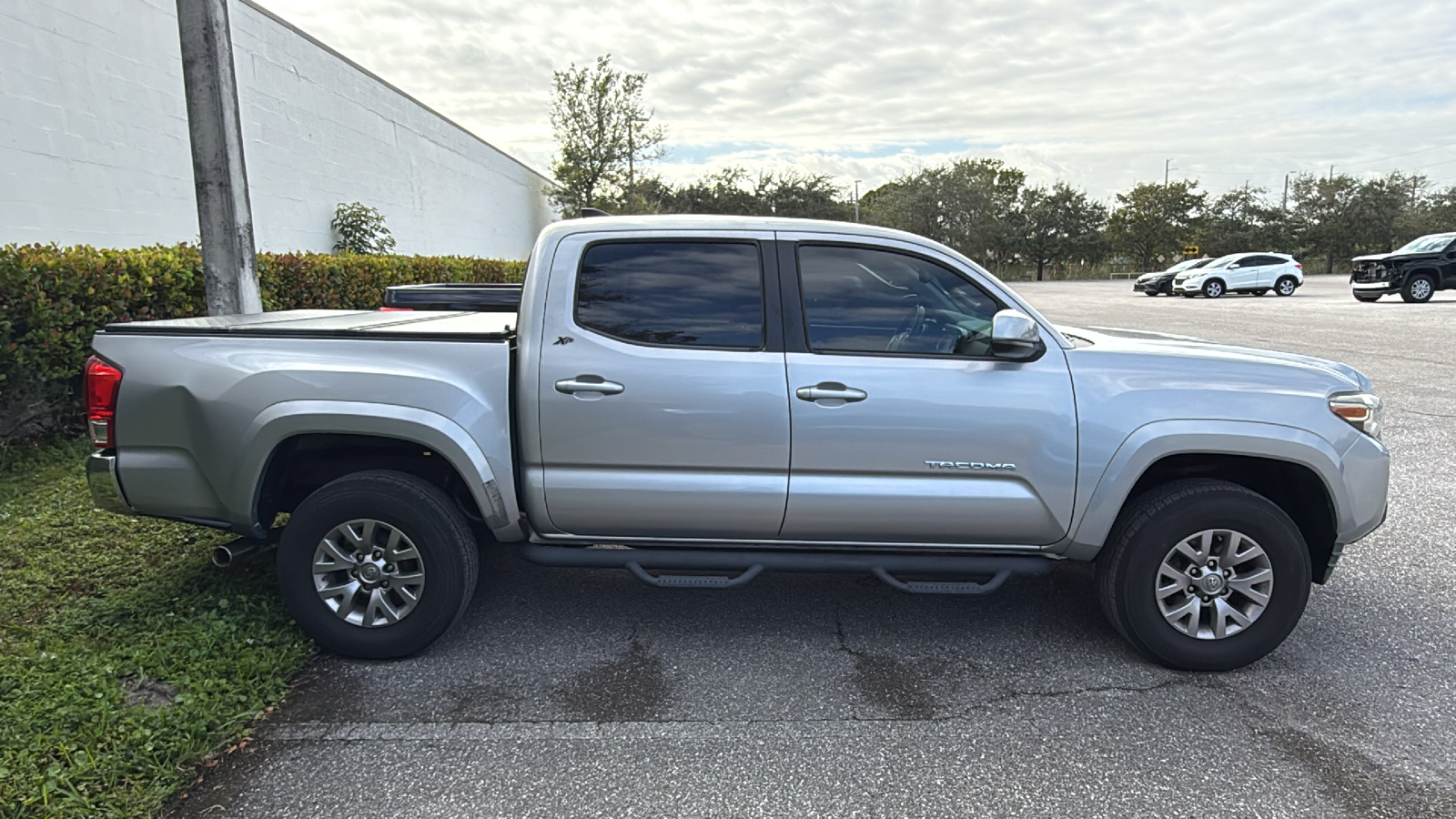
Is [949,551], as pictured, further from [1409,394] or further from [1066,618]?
[1409,394]

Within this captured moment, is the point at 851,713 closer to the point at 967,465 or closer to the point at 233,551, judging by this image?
the point at 967,465

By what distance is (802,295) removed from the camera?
12.2 ft

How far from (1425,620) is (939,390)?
2747 mm

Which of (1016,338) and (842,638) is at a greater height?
(1016,338)

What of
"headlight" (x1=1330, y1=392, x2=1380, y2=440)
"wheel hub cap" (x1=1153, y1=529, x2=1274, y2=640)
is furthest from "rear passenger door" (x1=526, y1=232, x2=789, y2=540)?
"headlight" (x1=1330, y1=392, x2=1380, y2=440)

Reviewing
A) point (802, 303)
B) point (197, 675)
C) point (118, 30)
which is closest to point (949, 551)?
point (802, 303)

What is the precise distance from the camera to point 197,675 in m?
3.36

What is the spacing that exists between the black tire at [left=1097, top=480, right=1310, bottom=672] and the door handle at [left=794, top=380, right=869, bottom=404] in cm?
130

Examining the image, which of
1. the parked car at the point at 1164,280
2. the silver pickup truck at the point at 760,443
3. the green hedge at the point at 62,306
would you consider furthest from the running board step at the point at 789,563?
the parked car at the point at 1164,280

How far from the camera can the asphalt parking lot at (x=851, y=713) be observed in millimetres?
2775

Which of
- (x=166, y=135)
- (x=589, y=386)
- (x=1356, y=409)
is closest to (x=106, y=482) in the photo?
(x=589, y=386)

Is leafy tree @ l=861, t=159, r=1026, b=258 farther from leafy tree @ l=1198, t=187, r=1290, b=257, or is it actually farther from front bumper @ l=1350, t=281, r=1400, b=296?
front bumper @ l=1350, t=281, r=1400, b=296

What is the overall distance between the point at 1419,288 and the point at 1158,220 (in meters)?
34.8

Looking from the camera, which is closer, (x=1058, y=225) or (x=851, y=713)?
(x=851, y=713)
